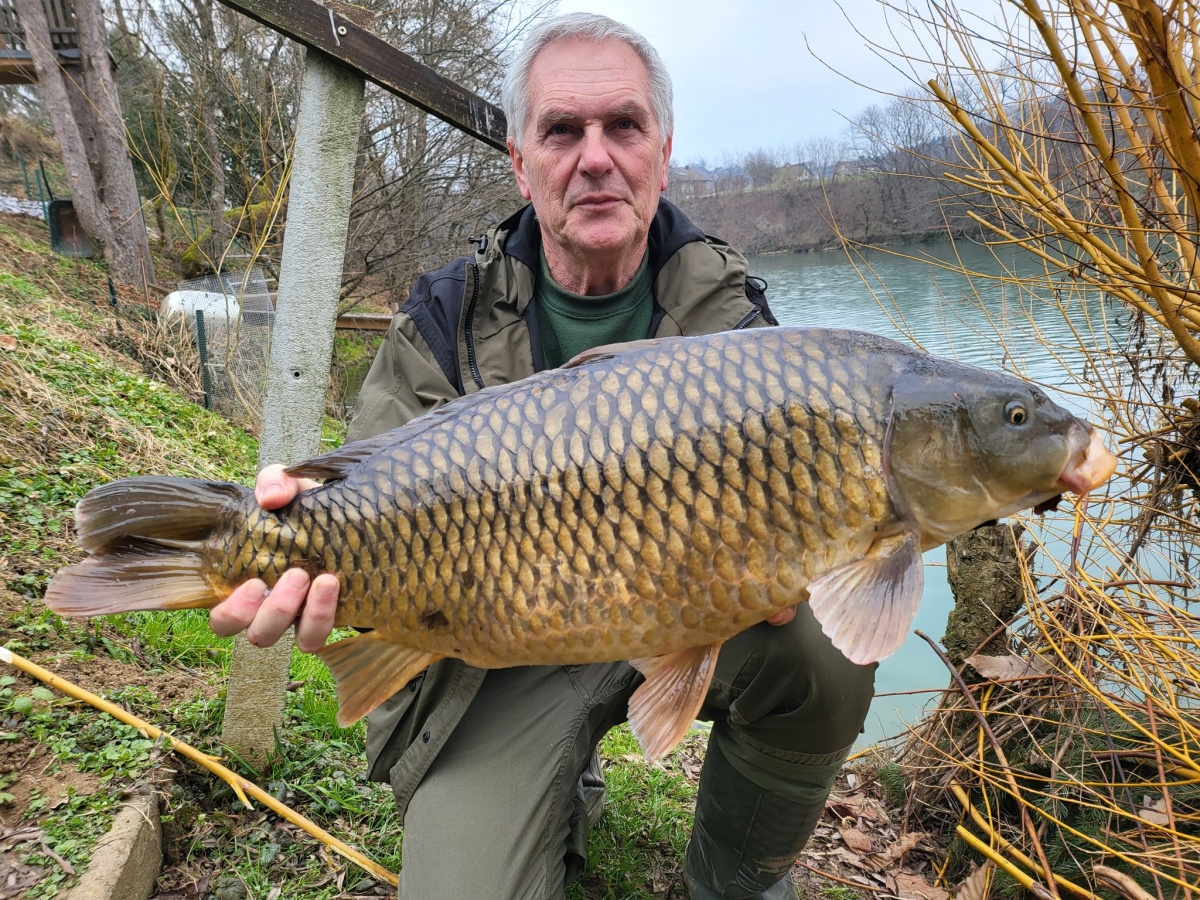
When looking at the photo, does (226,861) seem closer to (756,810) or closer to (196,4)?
(756,810)

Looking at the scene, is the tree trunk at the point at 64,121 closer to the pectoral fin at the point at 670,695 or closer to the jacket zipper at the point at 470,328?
the jacket zipper at the point at 470,328

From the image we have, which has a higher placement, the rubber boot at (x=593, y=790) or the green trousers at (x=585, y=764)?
the green trousers at (x=585, y=764)

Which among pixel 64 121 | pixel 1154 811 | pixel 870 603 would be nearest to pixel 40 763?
pixel 870 603

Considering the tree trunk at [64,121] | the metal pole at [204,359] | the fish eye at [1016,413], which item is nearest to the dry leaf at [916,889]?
the fish eye at [1016,413]

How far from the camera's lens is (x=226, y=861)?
1.70 metres

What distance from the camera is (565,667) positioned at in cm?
165

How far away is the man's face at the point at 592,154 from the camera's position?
5.83 ft

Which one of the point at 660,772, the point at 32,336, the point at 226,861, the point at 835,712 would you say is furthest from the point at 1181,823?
the point at 32,336

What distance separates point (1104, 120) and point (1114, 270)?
1.37ft

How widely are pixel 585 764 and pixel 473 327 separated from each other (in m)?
0.96

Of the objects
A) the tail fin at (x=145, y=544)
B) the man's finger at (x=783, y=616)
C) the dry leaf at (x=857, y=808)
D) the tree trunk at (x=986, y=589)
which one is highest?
the tail fin at (x=145, y=544)

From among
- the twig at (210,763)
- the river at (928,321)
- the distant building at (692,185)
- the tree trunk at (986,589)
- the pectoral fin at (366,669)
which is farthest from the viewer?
the distant building at (692,185)

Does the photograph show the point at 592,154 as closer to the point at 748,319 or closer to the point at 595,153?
the point at 595,153

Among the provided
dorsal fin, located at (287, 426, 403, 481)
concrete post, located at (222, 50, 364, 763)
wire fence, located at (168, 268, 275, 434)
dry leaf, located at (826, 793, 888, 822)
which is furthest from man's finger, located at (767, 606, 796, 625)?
wire fence, located at (168, 268, 275, 434)
